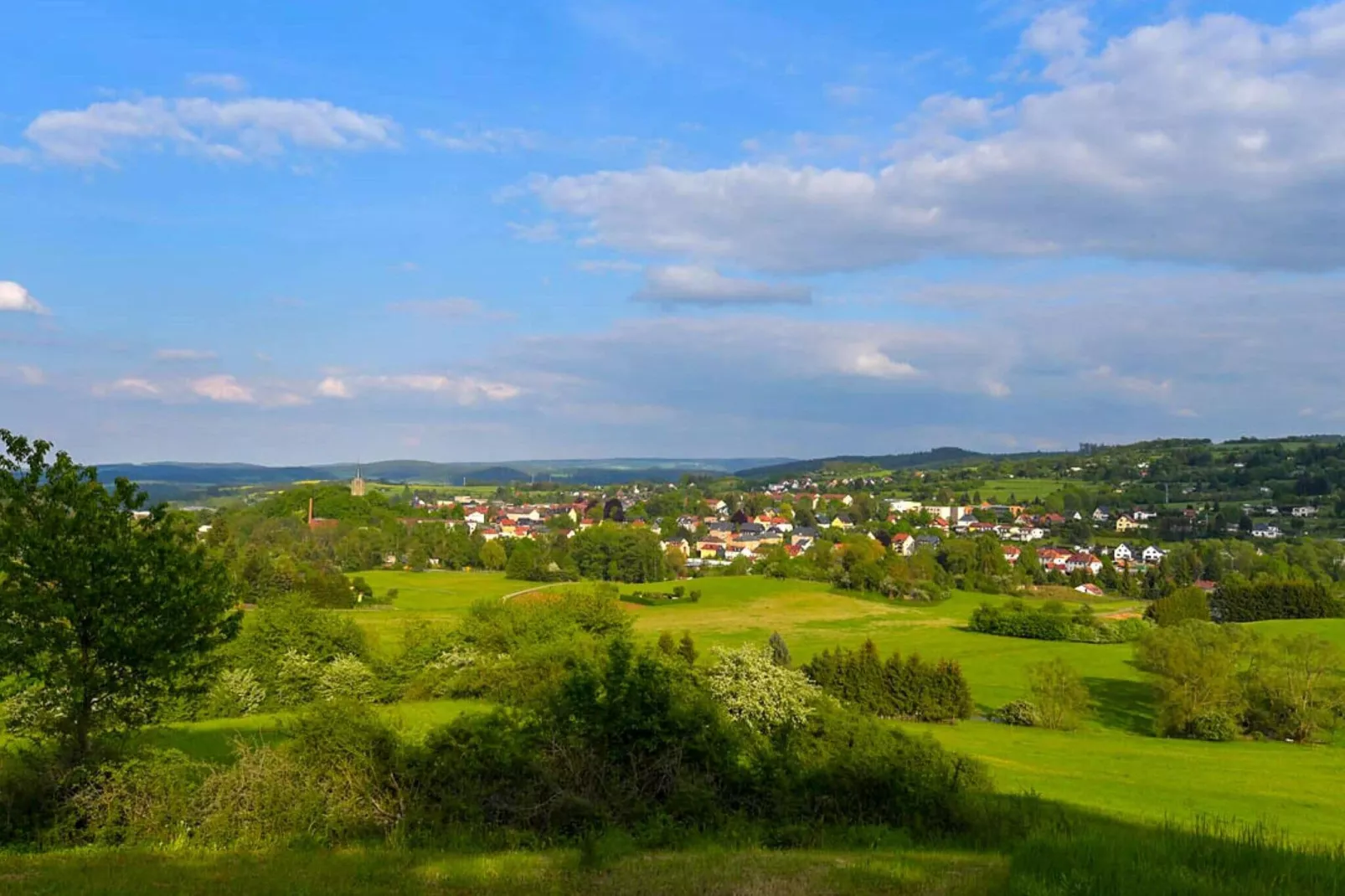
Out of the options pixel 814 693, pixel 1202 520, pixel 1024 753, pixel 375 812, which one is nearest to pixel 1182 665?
pixel 1024 753

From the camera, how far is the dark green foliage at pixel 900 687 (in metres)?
45.1

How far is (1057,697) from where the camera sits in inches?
1764

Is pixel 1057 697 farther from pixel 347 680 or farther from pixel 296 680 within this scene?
pixel 296 680

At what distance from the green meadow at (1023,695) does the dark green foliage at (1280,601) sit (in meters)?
7.69

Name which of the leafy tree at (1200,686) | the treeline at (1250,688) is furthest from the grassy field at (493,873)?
the treeline at (1250,688)

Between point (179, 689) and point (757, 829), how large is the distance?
9.51 metres

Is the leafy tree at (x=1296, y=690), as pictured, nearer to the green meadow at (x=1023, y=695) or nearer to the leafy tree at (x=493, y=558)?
the green meadow at (x=1023, y=695)

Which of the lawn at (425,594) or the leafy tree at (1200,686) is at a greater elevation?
the leafy tree at (1200,686)

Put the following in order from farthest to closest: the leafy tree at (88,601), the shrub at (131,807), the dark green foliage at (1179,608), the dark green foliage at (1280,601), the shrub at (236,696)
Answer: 1. the dark green foliage at (1280,601)
2. the dark green foliage at (1179,608)
3. the shrub at (236,696)
4. the leafy tree at (88,601)
5. the shrub at (131,807)

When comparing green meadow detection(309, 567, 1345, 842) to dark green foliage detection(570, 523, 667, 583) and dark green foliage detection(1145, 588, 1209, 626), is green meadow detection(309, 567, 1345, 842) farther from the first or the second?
Answer: dark green foliage detection(570, 523, 667, 583)

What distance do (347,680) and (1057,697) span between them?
35.5m

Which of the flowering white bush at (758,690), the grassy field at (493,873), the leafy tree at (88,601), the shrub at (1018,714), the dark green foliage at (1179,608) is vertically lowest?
the shrub at (1018,714)

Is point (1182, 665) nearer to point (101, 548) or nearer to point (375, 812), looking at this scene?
point (375, 812)

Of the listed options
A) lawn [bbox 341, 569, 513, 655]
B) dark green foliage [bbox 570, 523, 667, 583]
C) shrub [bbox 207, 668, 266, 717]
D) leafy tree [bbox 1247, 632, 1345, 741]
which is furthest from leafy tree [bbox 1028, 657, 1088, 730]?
dark green foliage [bbox 570, 523, 667, 583]
